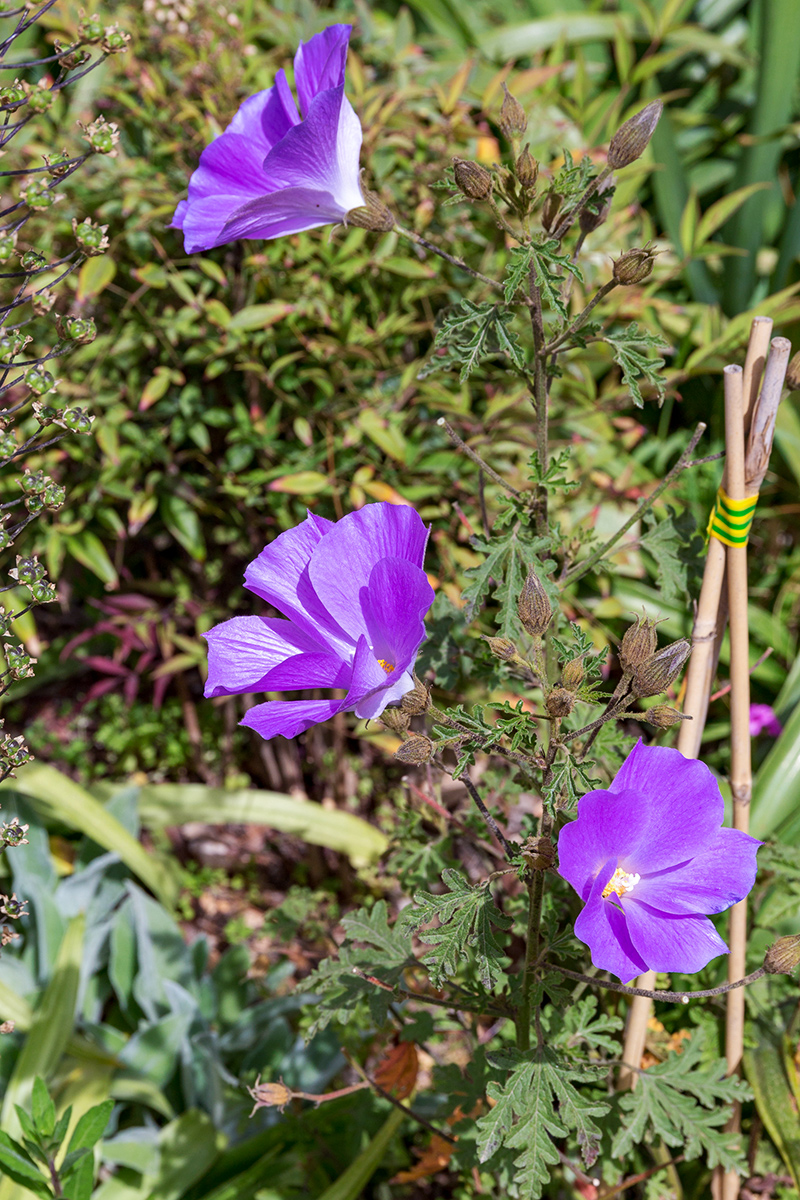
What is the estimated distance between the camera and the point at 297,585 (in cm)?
86

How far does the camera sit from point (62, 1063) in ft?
5.17

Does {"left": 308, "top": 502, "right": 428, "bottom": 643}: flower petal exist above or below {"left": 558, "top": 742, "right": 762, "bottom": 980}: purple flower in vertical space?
above

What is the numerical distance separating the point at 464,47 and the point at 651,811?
7.32 feet

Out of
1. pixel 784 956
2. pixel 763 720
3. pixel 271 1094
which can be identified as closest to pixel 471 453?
pixel 784 956

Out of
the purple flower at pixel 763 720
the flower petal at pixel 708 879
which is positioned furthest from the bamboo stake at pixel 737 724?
the purple flower at pixel 763 720

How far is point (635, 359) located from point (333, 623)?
36cm

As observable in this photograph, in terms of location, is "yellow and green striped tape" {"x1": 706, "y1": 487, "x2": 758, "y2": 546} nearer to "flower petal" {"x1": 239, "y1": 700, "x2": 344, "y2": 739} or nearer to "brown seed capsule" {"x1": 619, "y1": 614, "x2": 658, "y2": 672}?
"brown seed capsule" {"x1": 619, "y1": 614, "x2": 658, "y2": 672}

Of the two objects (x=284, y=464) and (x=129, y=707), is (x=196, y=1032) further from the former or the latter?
(x=284, y=464)

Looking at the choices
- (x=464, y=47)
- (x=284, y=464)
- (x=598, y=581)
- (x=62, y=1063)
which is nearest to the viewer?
(x=62, y=1063)

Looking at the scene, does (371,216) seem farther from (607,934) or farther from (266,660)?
(607,934)

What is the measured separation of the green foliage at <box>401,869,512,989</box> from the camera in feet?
2.63

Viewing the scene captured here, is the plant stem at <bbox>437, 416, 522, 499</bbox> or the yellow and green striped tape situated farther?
the yellow and green striped tape

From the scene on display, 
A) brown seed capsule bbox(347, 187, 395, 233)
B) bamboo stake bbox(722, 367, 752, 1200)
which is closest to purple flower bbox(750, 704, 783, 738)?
bamboo stake bbox(722, 367, 752, 1200)

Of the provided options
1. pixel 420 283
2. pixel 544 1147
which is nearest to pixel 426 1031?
pixel 544 1147
